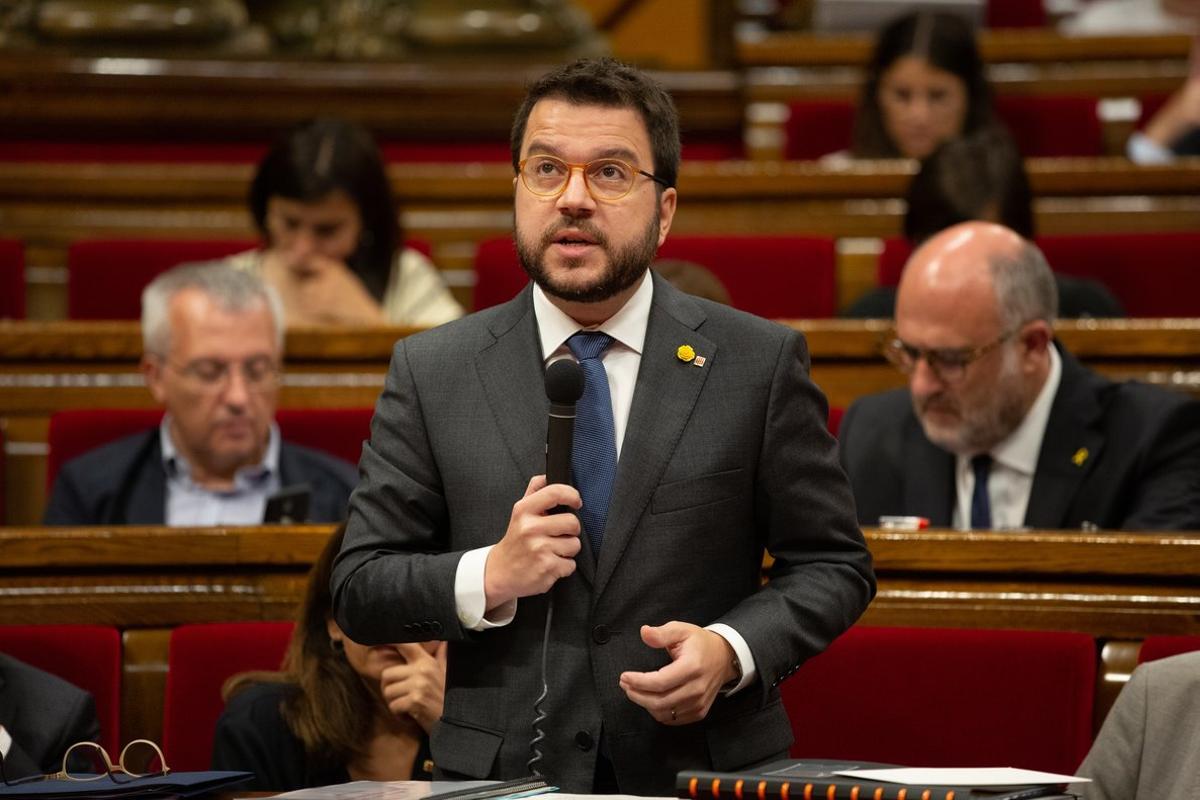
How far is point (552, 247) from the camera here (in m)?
1.00

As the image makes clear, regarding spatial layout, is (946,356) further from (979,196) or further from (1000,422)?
(979,196)

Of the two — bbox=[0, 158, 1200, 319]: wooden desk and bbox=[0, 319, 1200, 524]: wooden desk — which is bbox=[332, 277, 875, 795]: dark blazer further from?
bbox=[0, 158, 1200, 319]: wooden desk

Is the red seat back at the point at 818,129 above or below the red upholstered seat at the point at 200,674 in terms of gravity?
above

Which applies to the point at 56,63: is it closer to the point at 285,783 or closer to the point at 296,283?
the point at 296,283

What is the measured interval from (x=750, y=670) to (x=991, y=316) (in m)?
0.79

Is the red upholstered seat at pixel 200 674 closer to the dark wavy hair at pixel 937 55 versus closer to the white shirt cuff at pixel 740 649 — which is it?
the white shirt cuff at pixel 740 649

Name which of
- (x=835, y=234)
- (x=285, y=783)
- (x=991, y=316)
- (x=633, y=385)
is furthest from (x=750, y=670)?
(x=835, y=234)

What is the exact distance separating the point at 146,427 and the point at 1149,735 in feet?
3.79

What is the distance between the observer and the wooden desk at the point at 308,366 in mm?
1913

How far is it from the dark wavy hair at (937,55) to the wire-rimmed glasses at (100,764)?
1.49m

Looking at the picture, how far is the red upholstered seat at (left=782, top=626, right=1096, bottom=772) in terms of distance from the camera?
1265 millimetres

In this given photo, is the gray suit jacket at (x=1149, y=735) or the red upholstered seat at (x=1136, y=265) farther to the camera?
the red upholstered seat at (x=1136, y=265)

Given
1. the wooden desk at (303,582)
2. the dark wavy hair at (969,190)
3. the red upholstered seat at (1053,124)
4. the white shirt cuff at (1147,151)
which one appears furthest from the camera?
the red upholstered seat at (1053,124)

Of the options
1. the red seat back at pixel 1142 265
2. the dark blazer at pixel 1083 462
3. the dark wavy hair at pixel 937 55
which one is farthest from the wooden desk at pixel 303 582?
the dark wavy hair at pixel 937 55
